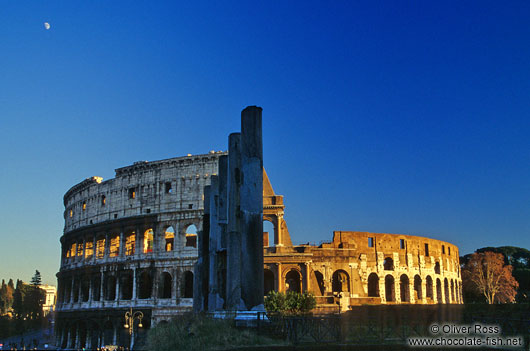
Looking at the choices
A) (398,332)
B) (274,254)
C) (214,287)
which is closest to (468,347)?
(398,332)

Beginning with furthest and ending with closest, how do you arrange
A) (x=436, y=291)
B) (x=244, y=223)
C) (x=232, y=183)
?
(x=436, y=291) → (x=232, y=183) → (x=244, y=223)

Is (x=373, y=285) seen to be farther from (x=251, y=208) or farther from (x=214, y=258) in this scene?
(x=251, y=208)

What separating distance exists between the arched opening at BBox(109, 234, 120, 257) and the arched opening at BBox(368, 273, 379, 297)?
2247 centimetres

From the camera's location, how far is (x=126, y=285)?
43531 millimetres

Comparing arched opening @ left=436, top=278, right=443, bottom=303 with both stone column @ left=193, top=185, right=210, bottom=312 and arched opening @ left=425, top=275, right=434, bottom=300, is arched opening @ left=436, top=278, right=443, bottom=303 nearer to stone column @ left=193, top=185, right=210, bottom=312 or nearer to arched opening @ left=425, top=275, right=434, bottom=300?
arched opening @ left=425, top=275, right=434, bottom=300

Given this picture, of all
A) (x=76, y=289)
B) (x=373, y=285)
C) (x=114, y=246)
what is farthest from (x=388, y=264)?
(x=76, y=289)

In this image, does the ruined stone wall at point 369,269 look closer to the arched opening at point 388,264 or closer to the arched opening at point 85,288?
the arched opening at point 388,264

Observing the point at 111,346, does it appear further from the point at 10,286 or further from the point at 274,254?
the point at 10,286

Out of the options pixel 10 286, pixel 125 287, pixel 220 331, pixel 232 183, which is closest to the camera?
pixel 220 331

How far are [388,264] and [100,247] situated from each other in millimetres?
26138

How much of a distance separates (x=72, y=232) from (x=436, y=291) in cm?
3572

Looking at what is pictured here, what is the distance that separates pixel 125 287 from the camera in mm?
43500

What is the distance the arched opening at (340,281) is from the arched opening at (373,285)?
13.9ft

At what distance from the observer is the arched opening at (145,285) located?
42156 mm
